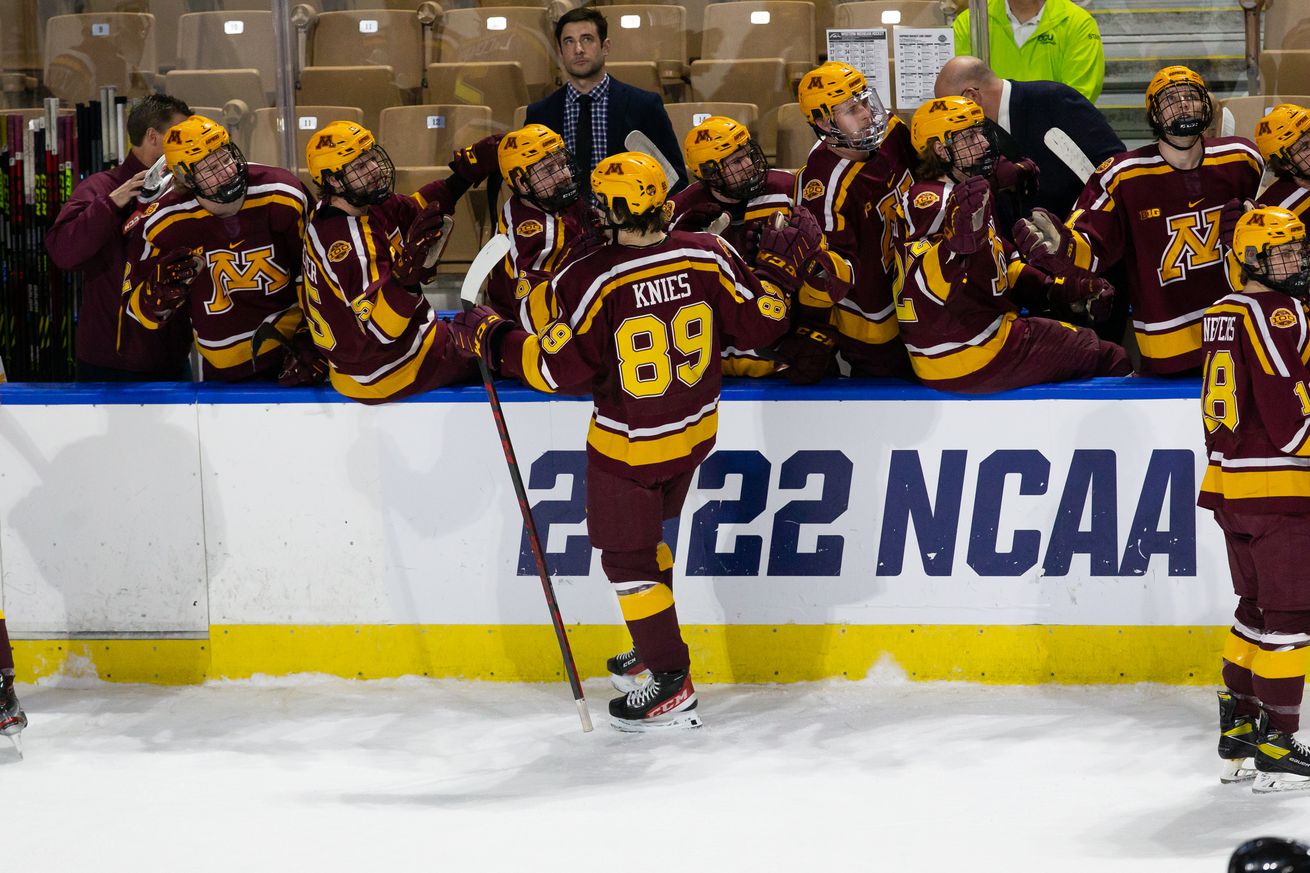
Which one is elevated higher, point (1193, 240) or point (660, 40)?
point (660, 40)

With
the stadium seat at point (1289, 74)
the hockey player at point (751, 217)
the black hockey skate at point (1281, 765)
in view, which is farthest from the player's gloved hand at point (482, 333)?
the stadium seat at point (1289, 74)

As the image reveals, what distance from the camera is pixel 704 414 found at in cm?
402

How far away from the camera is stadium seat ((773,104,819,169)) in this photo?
550 centimetres

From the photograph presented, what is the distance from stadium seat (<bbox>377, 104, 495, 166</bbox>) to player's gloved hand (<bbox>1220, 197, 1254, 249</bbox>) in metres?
2.75

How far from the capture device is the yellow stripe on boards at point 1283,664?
349 centimetres

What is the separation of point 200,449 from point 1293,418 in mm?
2914

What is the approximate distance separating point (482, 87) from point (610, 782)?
297cm

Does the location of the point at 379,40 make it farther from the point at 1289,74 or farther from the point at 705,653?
the point at 1289,74

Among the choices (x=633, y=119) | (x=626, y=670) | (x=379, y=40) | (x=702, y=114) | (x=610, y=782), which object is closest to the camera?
(x=610, y=782)

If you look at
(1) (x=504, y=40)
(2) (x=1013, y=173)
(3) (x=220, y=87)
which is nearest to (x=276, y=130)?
(3) (x=220, y=87)

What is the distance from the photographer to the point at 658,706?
409cm

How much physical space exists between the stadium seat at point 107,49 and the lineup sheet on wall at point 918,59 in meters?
2.62

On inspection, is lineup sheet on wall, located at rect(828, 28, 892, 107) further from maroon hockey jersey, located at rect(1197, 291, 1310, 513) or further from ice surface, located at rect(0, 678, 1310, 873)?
ice surface, located at rect(0, 678, 1310, 873)

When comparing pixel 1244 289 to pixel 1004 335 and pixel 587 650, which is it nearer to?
pixel 1004 335
